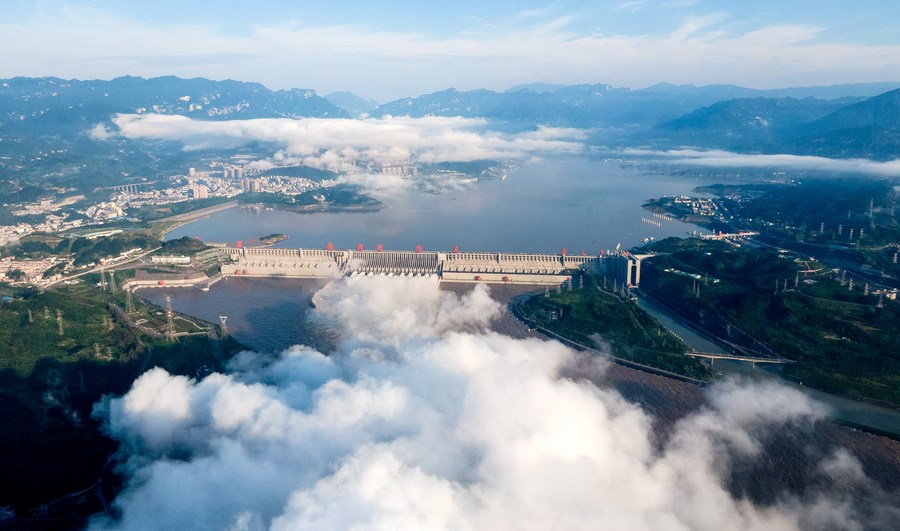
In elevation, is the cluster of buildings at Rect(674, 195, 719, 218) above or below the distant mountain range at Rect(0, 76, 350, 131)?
below

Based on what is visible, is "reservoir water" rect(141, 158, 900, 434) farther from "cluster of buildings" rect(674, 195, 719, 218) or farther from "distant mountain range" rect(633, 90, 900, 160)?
"distant mountain range" rect(633, 90, 900, 160)

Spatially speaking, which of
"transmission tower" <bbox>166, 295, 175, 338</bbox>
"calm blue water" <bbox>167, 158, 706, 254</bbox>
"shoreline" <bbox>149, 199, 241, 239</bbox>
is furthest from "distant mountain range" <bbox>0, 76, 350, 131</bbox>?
"transmission tower" <bbox>166, 295, 175, 338</bbox>

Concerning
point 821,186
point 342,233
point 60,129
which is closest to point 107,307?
point 342,233

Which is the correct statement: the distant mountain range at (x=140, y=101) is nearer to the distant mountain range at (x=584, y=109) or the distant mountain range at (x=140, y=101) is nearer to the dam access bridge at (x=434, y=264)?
the distant mountain range at (x=584, y=109)

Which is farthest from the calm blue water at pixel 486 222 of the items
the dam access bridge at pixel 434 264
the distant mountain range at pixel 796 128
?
the distant mountain range at pixel 796 128

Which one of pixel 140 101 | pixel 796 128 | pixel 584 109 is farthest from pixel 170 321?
pixel 584 109

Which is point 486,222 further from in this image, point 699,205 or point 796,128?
point 796,128
